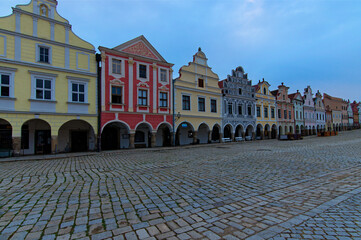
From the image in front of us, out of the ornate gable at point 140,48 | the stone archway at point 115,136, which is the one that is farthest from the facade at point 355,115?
the stone archway at point 115,136

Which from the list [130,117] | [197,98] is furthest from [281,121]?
[130,117]

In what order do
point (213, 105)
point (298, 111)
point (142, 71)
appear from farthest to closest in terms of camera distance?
point (298, 111)
point (213, 105)
point (142, 71)

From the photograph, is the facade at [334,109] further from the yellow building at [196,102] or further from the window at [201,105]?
the window at [201,105]

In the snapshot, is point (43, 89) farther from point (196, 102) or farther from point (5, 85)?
point (196, 102)

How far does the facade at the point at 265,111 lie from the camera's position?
3366 cm

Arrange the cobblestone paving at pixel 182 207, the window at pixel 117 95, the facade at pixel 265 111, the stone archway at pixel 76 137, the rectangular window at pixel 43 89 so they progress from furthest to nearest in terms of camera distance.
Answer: the facade at pixel 265 111 → the window at pixel 117 95 → the stone archway at pixel 76 137 → the rectangular window at pixel 43 89 → the cobblestone paving at pixel 182 207

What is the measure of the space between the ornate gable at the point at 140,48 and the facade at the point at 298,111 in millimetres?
34129

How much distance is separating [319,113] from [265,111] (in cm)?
2760

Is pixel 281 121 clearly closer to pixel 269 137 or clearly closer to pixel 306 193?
pixel 269 137

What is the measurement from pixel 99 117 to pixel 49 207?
14.6m

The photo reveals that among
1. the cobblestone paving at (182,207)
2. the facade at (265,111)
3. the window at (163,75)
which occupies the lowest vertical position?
the cobblestone paving at (182,207)

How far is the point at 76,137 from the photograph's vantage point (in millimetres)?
18609

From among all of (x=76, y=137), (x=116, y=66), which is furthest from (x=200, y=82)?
(x=76, y=137)

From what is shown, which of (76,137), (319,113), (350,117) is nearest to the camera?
(76,137)
